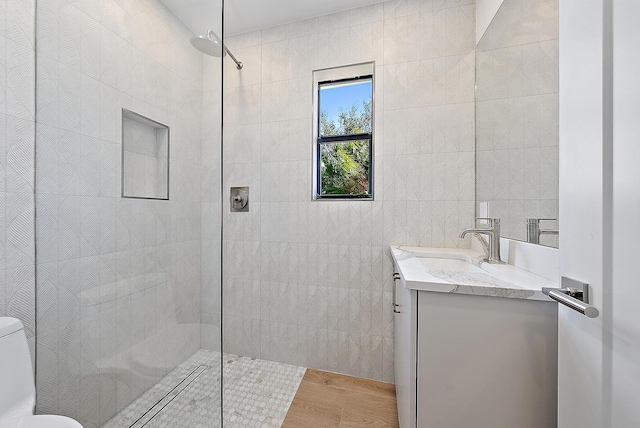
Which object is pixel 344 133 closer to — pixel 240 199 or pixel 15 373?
pixel 240 199

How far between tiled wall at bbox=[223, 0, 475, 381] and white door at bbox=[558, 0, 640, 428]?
1.10 m

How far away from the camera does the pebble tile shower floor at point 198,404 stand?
95 centimetres

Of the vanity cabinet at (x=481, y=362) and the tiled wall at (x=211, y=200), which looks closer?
the vanity cabinet at (x=481, y=362)

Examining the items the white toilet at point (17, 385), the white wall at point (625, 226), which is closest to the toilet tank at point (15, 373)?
the white toilet at point (17, 385)

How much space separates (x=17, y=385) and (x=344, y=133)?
2078 mm

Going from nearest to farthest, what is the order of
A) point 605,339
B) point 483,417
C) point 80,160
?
point 605,339, point 483,417, point 80,160

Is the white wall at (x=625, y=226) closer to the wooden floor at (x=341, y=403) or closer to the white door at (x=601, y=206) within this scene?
the white door at (x=601, y=206)

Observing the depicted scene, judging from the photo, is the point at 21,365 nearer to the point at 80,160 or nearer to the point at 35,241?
the point at 35,241

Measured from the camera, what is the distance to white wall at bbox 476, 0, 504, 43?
1430mm

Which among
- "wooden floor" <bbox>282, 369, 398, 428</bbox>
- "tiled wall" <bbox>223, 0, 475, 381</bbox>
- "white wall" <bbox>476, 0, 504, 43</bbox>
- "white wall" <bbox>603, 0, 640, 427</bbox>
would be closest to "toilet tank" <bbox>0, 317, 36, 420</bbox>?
"wooden floor" <bbox>282, 369, 398, 428</bbox>

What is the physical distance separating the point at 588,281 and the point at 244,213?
1.99 metres

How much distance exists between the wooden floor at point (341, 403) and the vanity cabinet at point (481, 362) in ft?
2.40

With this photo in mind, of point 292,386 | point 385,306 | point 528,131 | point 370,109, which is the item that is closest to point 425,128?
point 370,109

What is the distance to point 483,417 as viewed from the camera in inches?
32.4
